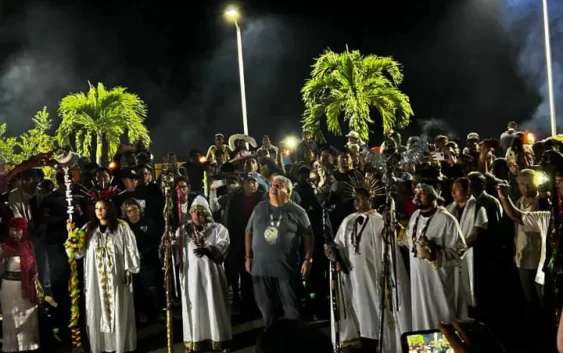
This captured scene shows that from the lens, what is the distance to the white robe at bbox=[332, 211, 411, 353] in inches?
328

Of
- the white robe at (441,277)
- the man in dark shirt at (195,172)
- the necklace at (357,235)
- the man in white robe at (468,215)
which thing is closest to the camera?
the white robe at (441,277)

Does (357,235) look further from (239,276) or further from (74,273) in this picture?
(74,273)

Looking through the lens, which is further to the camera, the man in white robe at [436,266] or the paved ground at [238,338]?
the paved ground at [238,338]

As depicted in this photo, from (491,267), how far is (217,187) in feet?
15.5

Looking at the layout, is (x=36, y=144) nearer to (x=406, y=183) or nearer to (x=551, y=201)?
(x=406, y=183)

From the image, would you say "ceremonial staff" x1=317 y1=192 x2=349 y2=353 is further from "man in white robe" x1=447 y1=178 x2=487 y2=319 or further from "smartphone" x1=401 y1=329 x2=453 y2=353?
"smartphone" x1=401 y1=329 x2=453 y2=353

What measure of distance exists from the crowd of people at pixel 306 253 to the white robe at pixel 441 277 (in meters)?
0.01

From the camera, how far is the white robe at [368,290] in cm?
834

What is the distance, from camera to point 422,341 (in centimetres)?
393

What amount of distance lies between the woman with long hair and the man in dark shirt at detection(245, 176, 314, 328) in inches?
117

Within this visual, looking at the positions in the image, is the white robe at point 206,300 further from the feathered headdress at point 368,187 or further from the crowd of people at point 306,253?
the feathered headdress at point 368,187

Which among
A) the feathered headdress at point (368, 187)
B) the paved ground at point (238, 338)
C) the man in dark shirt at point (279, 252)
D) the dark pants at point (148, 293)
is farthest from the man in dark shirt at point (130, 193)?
the feathered headdress at point (368, 187)

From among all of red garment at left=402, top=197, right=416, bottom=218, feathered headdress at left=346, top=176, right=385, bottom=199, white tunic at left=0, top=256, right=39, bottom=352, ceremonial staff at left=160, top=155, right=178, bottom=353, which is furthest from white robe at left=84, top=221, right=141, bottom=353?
red garment at left=402, top=197, right=416, bottom=218

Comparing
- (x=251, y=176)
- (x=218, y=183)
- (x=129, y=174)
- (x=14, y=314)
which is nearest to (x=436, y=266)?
(x=251, y=176)
